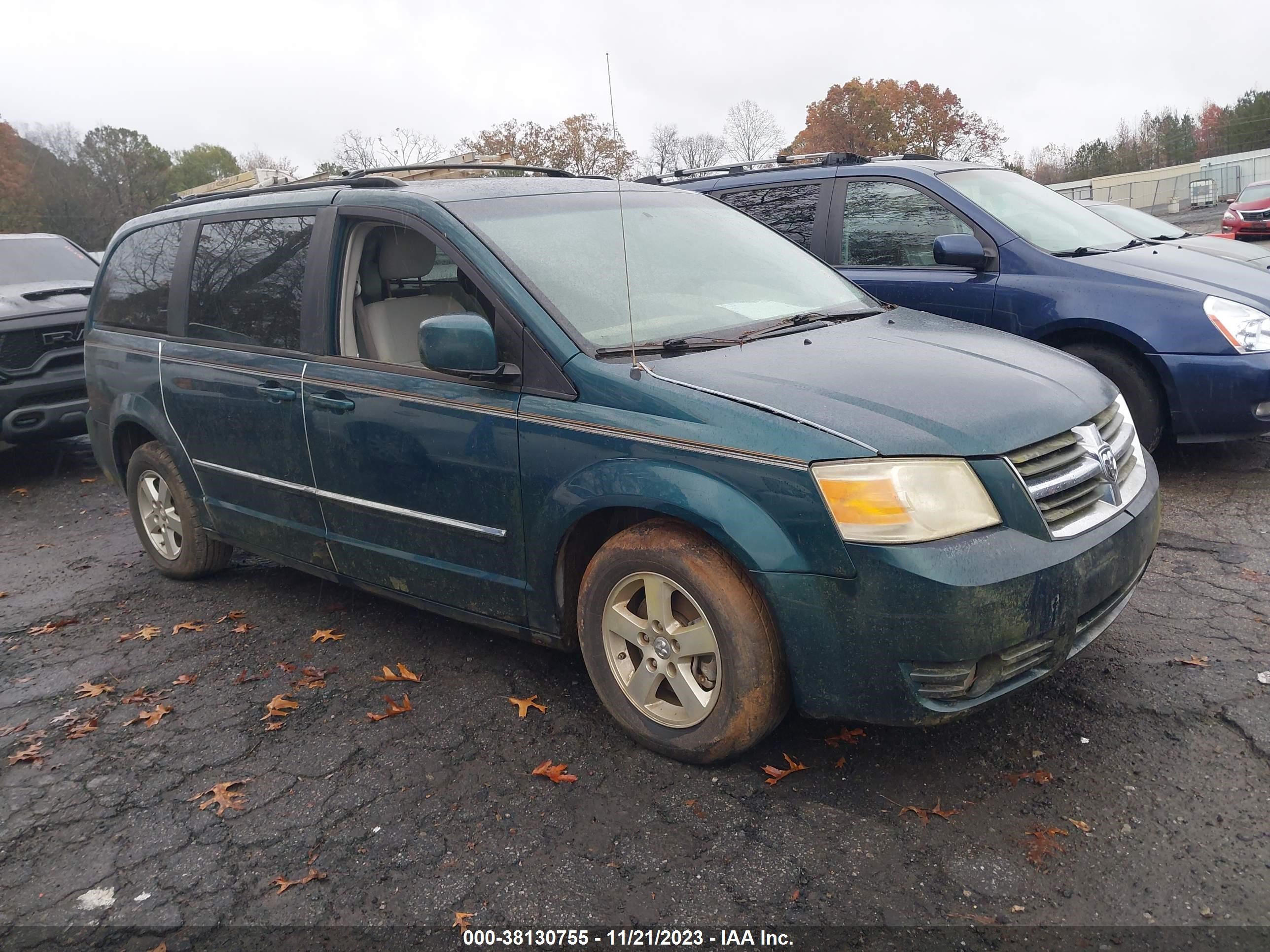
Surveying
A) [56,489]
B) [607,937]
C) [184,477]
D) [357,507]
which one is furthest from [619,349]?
[56,489]

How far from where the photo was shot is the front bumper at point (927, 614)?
2625mm

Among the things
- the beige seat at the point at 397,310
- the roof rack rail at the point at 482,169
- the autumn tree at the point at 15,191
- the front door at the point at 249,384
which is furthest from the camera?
the autumn tree at the point at 15,191

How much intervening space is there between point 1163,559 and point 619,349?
2.89m

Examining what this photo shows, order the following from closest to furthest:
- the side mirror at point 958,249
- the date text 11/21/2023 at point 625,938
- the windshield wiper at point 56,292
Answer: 1. the date text 11/21/2023 at point 625,938
2. the side mirror at point 958,249
3. the windshield wiper at point 56,292

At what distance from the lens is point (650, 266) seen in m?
3.79

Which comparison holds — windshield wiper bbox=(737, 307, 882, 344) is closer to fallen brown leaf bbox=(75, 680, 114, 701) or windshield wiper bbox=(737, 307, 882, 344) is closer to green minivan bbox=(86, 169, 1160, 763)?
green minivan bbox=(86, 169, 1160, 763)

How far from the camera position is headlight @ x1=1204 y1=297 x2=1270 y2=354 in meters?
5.12

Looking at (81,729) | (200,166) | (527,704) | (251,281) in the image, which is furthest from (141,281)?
(200,166)

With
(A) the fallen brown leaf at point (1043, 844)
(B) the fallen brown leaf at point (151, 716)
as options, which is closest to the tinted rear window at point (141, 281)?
(B) the fallen brown leaf at point (151, 716)

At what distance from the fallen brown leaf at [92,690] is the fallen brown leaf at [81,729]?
0.75 feet

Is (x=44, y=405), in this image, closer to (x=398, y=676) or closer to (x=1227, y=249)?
(x=398, y=676)

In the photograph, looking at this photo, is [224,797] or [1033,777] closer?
[1033,777]

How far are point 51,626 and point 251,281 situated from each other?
2064mm

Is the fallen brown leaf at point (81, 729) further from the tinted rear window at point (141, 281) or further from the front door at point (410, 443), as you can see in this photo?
the tinted rear window at point (141, 281)
